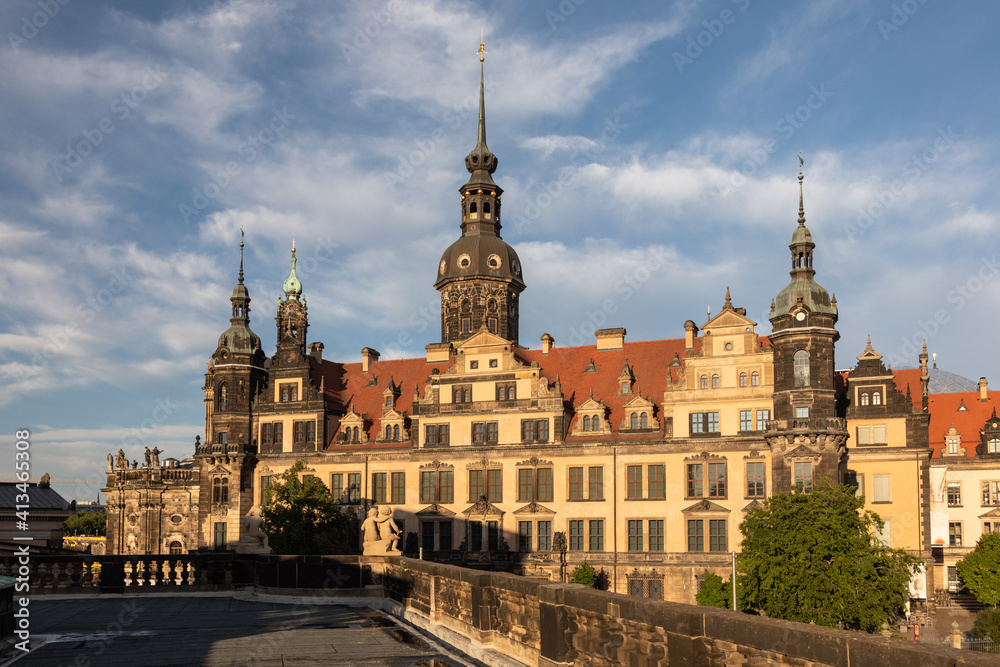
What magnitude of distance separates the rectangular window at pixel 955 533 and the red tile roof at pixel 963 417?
5114 mm

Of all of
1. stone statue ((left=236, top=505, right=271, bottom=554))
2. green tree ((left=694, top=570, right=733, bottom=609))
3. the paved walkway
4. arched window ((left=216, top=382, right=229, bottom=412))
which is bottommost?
green tree ((left=694, top=570, right=733, bottom=609))

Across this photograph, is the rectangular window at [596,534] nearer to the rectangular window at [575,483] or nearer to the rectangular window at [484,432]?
the rectangular window at [575,483]

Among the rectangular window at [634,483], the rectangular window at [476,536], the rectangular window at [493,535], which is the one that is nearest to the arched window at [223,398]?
the rectangular window at [476,536]

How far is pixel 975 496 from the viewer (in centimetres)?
6888

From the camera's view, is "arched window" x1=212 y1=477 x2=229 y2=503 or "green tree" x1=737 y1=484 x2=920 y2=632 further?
"arched window" x1=212 y1=477 x2=229 y2=503

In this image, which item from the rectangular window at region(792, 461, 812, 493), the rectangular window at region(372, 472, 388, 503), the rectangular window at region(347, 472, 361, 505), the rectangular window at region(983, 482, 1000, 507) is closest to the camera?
the rectangular window at region(792, 461, 812, 493)

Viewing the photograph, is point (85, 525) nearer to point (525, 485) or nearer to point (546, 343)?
point (546, 343)

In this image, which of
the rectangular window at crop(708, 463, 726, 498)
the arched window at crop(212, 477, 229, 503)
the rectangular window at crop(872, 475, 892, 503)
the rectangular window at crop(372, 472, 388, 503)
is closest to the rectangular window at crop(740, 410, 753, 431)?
the rectangular window at crop(708, 463, 726, 498)

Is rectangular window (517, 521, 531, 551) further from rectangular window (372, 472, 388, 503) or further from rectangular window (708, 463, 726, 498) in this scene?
rectangular window (708, 463, 726, 498)

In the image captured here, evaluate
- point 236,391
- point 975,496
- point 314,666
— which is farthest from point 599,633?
point 975,496

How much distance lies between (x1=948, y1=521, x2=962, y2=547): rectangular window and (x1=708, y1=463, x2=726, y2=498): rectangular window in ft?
83.9

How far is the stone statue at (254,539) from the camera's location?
2761 centimetres

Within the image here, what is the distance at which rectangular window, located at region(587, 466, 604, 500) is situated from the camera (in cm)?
5691

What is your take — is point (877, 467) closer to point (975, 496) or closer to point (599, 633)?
point (975, 496)
